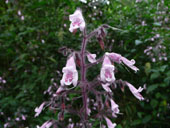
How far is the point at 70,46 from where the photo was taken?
11.4 ft

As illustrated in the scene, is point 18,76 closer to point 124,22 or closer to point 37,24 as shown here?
point 37,24

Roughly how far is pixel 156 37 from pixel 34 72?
7.22 feet

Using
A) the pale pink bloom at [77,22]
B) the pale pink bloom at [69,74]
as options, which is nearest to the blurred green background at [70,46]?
the pale pink bloom at [77,22]

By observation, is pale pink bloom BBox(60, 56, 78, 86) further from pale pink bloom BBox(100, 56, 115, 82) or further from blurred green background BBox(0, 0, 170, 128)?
blurred green background BBox(0, 0, 170, 128)

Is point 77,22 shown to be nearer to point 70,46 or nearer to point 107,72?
point 107,72

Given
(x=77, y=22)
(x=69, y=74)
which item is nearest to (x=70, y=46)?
(x=77, y=22)

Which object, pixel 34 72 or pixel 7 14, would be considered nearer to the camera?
pixel 34 72

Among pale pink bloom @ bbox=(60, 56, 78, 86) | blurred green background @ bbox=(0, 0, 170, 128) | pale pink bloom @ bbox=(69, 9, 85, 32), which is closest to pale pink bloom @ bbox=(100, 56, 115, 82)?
pale pink bloom @ bbox=(60, 56, 78, 86)

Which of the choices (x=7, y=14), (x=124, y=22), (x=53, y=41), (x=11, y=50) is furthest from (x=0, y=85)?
(x=124, y=22)

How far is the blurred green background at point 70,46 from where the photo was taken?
3020mm

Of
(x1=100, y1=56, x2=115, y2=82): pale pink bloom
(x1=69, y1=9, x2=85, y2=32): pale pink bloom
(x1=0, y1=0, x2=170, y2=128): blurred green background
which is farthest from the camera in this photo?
(x1=0, y1=0, x2=170, y2=128): blurred green background

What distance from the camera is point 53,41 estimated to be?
12.2 ft

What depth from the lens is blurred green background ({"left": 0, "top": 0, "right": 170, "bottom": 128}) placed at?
3.02 m

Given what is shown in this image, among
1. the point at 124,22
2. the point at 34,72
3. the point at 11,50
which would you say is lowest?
the point at 34,72
